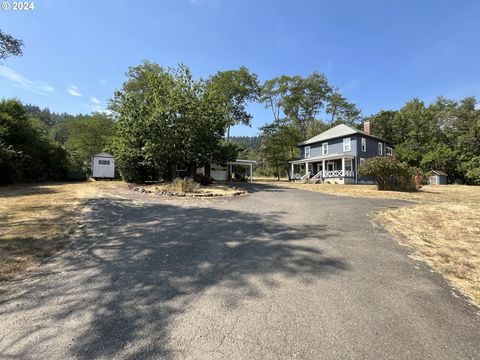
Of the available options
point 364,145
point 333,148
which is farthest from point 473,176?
point 333,148

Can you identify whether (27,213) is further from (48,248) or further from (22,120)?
(22,120)

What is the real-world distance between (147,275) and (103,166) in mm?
26423

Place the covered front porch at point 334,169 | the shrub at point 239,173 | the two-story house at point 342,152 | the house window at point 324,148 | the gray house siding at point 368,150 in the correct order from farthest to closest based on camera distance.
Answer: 1. the house window at point 324,148
2. the shrub at point 239,173
3. the gray house siding at point 368,150
4. the two-story house at point 342,152
5. the covered front porch at point 334,169

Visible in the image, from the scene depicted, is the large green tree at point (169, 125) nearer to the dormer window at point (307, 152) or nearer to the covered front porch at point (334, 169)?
the covered front porch at point (334, 169)

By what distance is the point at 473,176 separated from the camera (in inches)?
1256

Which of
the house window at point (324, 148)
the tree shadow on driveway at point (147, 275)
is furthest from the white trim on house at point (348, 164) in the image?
the tree shadow on driveway at point (147, 275)

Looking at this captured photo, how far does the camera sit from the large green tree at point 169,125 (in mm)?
17219

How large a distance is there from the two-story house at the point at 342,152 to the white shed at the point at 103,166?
21.2m

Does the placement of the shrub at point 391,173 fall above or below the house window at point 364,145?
below

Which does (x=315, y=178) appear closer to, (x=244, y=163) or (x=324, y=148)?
(x=324, y=148)

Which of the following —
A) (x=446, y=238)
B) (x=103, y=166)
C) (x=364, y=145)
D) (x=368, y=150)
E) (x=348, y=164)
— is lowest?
(x=446, y=238)

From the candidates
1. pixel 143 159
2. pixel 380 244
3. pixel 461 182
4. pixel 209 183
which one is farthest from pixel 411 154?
pixel 380 244

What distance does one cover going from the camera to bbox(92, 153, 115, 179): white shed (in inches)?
1058

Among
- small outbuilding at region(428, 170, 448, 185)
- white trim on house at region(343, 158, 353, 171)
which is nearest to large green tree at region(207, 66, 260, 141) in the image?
white trim on house at region(343, 158, 353, 171)
